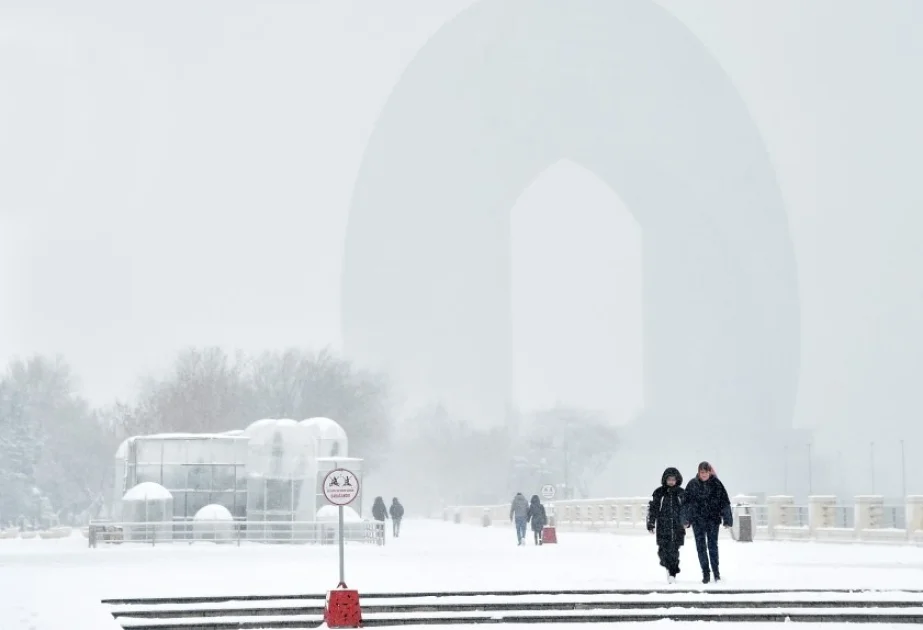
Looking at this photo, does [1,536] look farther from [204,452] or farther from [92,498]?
[92,498]

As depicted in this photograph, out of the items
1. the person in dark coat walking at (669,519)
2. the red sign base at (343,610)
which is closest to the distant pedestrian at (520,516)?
the person in dark coat walking at (669,519)

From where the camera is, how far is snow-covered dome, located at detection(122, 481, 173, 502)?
192ft

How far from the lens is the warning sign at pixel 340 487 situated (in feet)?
78.2

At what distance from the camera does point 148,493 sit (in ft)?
192

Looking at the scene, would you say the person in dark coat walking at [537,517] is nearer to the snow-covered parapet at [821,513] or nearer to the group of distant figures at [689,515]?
the snow-covered parapet at [821,513]

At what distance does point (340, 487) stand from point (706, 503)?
6033 mm

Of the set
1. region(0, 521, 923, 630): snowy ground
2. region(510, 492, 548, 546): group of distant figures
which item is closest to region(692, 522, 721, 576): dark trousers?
region(0, 521, 923, 630): snowy ground

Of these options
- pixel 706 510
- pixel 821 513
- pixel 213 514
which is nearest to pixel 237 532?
pixel 213 514

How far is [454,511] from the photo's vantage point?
115 meters

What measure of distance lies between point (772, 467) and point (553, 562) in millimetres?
162927

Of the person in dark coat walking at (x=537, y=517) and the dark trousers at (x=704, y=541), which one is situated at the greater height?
the person in dark coat walking at (x=537, y=517)

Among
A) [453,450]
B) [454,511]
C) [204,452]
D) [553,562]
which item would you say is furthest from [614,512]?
[453,450]

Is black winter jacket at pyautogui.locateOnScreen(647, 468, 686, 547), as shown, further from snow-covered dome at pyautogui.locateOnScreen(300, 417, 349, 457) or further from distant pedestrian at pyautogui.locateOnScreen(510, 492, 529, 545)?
snow-covered dome at pyautogui.locateOnScreen(300, 417, 349, 457)

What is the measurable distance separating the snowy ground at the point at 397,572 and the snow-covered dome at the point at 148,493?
1293 cm
